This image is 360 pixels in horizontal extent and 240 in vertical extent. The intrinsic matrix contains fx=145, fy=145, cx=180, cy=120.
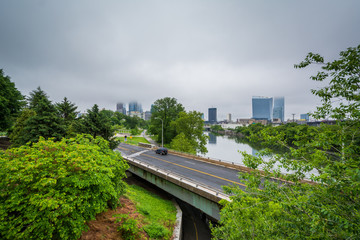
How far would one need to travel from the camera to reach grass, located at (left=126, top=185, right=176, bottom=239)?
9117 mm

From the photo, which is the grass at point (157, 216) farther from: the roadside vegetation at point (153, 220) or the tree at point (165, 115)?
the tree at point (165, 115)

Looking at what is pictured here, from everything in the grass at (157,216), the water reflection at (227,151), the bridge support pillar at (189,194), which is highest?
the bridge support pillar at (189,194)

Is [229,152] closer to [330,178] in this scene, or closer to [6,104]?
[330,178]

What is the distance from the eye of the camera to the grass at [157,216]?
912cm

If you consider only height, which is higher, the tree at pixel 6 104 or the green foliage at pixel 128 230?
the tree at pixel 6 104

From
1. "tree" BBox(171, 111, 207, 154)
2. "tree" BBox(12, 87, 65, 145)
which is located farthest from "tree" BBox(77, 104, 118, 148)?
"tree" BBox(171, 111, 207, 154)

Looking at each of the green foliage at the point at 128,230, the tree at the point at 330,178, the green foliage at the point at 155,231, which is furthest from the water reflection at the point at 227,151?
the tree at the point at 330,178

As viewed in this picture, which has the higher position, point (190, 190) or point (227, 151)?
point (190, 190)

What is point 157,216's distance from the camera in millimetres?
11352

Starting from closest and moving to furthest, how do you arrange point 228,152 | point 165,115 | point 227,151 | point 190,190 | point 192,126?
point 190,190 → point 192,126 → point 165,115 → point 228,152 → point 227,151

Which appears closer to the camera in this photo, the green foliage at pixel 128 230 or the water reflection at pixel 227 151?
the green foliage at pixel 128 230

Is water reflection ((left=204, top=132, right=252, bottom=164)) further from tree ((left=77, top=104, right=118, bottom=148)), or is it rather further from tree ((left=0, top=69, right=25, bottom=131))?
tree ((left=0, top=69, right=25, bottom=131))

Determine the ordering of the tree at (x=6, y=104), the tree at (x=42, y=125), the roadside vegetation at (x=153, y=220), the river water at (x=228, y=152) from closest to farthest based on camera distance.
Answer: the roadside vegetation at (x=153, y=220) < the tree at (x=42, y=125) < the tree at (x=6, y=104) < the river water at (x=228, y=152)

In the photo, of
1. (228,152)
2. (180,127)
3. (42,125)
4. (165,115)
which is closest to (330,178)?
(42,125)
